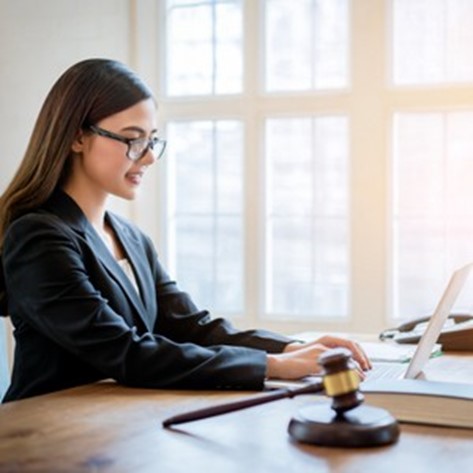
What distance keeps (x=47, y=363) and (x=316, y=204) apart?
2.90 meters

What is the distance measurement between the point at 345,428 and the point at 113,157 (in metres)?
0.97

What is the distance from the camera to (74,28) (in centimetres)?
433

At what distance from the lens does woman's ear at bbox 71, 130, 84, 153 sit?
1948 mm

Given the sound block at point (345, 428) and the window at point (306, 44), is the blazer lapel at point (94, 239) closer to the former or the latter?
the sound block at point (345, 428)

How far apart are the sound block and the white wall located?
2775 millimetres

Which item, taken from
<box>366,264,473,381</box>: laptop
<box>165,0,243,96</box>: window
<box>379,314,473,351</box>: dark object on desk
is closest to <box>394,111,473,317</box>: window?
<box>165,0,243,96</box>: window

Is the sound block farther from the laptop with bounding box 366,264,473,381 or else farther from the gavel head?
the laptop with bounding box 366,264,473,381

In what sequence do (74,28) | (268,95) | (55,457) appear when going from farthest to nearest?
(268,95), (74,28), (55,457)

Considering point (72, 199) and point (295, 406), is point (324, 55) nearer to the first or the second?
point (72, 199)

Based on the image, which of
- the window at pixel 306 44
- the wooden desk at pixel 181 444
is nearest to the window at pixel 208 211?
the window at pixel 306 44

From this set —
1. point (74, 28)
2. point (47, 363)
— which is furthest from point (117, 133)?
point (74, 28)

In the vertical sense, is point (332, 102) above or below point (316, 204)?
above

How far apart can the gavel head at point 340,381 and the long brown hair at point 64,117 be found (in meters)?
0.93

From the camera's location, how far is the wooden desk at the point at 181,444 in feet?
3.66
